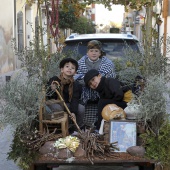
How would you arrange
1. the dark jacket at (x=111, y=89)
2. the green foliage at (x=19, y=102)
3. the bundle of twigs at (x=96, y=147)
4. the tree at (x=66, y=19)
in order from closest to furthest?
1. the green foliage at (x=19, y=102)
2. the bundle of twigs at (x=96, y=147)
3. the dark jacket at (x=111, y=89)
4. the tree at (x=66, y=19)

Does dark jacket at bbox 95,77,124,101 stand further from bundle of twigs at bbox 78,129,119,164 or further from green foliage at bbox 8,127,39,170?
green foliage at bbox 8,127,39,170

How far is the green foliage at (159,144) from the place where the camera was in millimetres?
3604

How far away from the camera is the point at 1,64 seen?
53.6 ft

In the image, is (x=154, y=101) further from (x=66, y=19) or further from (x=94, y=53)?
(x=66, y=19)

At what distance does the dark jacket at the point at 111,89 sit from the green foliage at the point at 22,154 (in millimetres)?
1158

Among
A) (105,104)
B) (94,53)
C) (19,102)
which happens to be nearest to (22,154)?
(19,102)

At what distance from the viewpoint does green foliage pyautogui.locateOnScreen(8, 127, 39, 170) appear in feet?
11.8

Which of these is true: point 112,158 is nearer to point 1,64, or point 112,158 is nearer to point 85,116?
point 85,116

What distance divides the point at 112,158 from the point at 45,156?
23.9 inches

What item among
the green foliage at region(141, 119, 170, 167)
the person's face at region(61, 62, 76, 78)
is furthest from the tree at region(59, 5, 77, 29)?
the green foliage at region(141, 119, 170, 167)

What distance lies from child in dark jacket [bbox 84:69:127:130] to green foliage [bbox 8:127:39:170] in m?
1.11

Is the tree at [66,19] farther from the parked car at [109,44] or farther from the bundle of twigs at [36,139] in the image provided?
the bundle of twigs at [36,139]

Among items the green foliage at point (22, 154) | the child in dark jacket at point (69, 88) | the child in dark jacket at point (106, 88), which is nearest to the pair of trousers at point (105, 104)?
the child in dark jacket at point (106, 88)

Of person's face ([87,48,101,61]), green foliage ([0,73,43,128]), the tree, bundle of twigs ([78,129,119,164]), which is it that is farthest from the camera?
the tree
